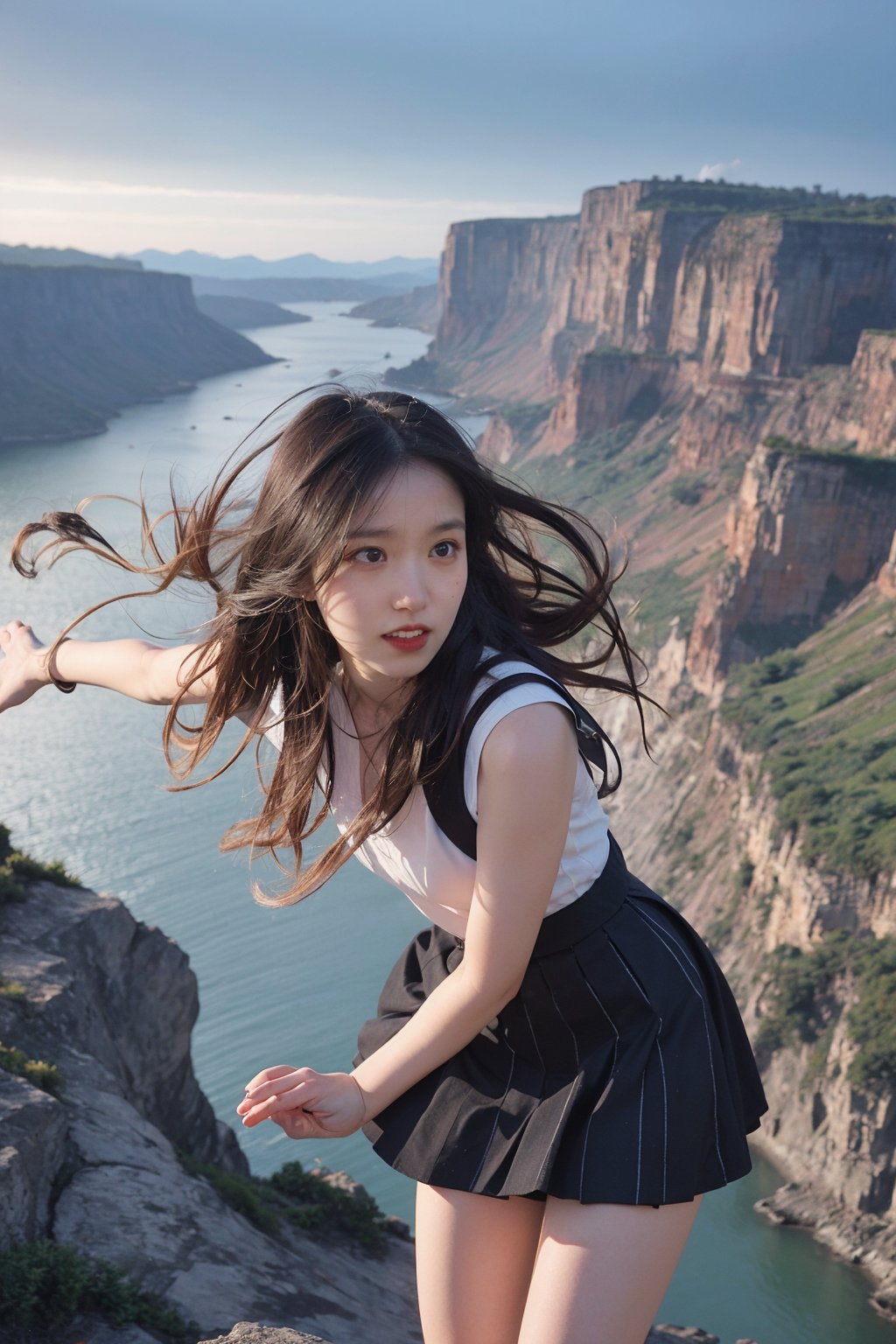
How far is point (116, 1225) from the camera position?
5137mm

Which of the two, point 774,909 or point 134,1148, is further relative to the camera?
point 774,909

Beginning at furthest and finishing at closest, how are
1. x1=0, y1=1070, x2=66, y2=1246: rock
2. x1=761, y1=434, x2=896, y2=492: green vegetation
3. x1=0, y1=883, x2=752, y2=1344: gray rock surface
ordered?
x1=761, y1=434, x2=896, y2=492: green vegetation
x1=0, y1=883, x2=752, y2=1344: gray rock surface
x1=0, y1=1070, x2=66, y2=1246: rock

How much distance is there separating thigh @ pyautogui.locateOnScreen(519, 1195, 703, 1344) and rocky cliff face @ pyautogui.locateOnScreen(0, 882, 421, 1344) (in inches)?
107

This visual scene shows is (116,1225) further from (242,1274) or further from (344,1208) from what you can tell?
(344,1208)

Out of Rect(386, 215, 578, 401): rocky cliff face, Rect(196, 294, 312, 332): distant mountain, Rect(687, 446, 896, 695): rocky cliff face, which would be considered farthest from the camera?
Rect(196, 294, 312, 332): distant mountain

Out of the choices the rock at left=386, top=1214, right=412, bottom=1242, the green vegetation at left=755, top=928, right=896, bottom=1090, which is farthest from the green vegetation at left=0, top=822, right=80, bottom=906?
the green vegetation at left=755, top=928, right=896, bottom=1090

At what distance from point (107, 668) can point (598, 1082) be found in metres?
1.55

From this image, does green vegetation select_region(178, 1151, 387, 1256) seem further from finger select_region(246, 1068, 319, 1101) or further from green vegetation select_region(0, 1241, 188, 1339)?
finger select_region(246, 1068, 319, 1101)

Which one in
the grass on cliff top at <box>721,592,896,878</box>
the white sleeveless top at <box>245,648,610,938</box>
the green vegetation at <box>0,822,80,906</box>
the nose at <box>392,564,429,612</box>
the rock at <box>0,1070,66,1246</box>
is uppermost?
the nose at <box>392,564,429,612</box>

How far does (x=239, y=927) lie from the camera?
30.5 metres

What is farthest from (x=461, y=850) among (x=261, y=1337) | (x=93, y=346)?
(x=93, y=346)

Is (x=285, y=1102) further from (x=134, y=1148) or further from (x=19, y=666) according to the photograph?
(x=134, y=1148)

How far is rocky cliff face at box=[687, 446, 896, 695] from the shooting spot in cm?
3941

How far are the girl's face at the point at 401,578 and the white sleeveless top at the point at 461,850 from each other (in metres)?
0.16
